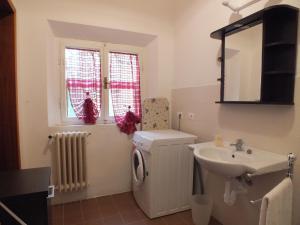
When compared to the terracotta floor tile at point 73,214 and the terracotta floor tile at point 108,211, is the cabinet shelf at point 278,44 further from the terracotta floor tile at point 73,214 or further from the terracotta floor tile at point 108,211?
the terracotta floor tile at point 73,214

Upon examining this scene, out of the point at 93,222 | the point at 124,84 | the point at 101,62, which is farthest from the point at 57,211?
the point at 101,62

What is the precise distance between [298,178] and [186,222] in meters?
1.13

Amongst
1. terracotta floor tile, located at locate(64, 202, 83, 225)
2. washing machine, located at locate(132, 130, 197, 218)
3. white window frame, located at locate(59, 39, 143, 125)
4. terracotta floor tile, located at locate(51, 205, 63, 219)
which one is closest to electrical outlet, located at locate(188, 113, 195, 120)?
washing machine, located at locate(132, 130, 197, 218)

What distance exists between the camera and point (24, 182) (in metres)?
1.29

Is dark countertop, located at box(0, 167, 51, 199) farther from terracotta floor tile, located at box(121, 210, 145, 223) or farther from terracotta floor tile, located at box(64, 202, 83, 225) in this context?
terracotta floor tile, located at box(121, 210, 145, 223)

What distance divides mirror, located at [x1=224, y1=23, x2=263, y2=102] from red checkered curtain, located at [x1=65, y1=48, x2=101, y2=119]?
158 centimetres

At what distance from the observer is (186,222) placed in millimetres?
1974

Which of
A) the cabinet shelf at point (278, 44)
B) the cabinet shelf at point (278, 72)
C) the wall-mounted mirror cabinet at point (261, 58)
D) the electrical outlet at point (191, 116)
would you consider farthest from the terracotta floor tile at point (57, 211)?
the cabinet shelf at point (278, 44)

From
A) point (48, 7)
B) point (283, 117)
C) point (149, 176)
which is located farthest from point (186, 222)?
point (48, 7)

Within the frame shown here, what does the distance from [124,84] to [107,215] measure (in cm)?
160

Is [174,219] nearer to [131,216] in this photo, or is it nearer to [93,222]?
[131,216]

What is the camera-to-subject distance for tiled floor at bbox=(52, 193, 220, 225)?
197 centimetres

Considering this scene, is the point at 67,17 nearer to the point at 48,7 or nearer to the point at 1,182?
the point at 48,7

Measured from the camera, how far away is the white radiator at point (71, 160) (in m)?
2.16
